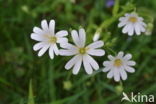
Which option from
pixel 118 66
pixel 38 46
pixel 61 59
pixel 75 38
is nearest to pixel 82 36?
pixel 75 38

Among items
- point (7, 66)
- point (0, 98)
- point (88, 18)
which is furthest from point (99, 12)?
point (0, 98)

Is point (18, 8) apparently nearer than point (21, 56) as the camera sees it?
No

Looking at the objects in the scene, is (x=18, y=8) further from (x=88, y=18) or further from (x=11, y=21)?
(x=88, y=18)

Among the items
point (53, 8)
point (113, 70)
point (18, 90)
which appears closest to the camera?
point (113, 70)

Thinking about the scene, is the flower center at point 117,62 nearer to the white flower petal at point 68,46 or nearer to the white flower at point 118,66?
the white flower at point 118,66

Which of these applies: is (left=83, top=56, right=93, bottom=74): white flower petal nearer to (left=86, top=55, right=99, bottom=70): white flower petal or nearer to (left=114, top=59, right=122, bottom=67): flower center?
(left=86, top=55, right=99, bottom=70): white flower petal
